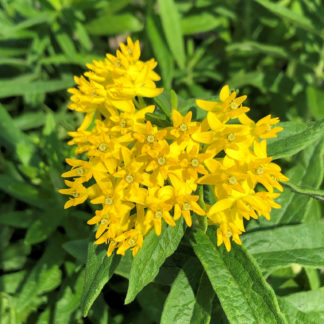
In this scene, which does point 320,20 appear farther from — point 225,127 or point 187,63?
point 225,127

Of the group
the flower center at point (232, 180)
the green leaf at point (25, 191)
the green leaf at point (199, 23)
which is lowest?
the flower center at point (232, 180)

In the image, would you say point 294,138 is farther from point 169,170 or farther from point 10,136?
point 10,136

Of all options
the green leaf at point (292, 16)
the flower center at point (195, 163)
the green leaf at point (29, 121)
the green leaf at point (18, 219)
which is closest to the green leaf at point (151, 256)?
the flower center at point (195, 163)

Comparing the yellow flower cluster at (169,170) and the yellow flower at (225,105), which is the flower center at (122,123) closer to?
the yellow flower cluster at (169,170)

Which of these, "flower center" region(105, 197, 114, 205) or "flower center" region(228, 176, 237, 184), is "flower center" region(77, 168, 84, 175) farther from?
"flower center" region(228, 176, 237, 184)

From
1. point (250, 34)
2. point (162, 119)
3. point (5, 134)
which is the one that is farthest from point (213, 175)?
point (250, 34)

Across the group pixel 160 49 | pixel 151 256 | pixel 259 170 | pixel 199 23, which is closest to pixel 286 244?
pixel 259 170
